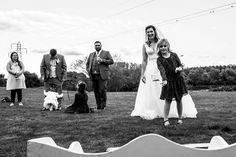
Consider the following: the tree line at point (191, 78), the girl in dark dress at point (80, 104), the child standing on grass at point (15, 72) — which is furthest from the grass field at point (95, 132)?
the tree line at point (191, 78)

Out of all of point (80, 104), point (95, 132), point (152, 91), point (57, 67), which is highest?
point (57, 67)

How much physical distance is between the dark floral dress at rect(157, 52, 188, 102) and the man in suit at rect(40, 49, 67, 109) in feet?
17.1

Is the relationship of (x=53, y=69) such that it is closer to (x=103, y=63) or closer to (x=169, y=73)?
(x=103, y=63)

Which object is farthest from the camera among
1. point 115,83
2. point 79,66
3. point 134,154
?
point 115,83

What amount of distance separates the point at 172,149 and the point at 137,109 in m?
7.13

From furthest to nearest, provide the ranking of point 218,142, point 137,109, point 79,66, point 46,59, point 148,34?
point 79,66
point 46,59
point 137,109
point 148,34
point 218,142

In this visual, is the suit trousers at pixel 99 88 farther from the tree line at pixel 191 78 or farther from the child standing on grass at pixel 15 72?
the tree line at pixel 191 78

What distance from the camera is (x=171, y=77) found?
6789 mm

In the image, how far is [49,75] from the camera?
1112cm

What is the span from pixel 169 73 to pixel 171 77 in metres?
0.10

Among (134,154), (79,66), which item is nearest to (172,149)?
(134,154)

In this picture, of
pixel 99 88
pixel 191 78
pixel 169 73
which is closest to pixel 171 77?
pixel 169 73

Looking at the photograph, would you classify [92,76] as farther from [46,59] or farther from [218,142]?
[218,142]

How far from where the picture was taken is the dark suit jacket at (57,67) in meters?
11.0
